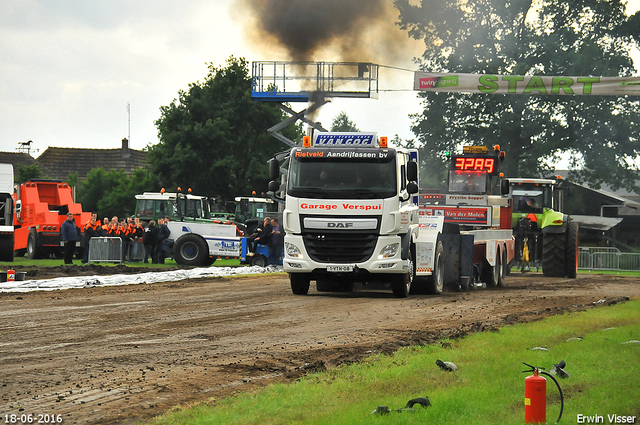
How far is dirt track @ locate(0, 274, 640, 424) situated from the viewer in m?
7.57

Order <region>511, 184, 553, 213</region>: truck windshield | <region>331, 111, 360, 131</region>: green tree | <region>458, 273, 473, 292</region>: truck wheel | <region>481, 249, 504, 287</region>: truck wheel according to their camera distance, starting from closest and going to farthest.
→ <region>458, 273, 473, 292</region>: truck wheel → <region>481, 249, 504, 287</region>: truck wheel → <region>511, 184, 553, 213</region>: truck windshield → <region>331, 111, 360, 131</region>: green tree

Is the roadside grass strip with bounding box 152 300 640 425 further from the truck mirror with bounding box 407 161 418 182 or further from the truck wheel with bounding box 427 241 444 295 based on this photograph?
the truck wheel with bounding box 427 241 444 295

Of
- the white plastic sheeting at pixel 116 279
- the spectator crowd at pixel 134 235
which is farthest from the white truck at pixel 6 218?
the white plastic sheeting at pixel 116 279

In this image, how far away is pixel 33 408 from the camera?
22.4 feet

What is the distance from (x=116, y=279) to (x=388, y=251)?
8009mm

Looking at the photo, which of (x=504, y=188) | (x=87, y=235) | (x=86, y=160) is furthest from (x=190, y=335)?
(x=86, y=160)

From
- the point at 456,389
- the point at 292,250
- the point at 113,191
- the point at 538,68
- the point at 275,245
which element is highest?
the point at 538,68

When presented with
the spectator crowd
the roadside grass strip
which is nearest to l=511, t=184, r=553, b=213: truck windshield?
the spectator crowd

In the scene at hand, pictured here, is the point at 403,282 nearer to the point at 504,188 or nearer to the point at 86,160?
the point at 504,188

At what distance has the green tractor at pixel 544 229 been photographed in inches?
1075

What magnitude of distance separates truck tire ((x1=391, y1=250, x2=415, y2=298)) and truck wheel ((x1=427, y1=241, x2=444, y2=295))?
829 millimetres

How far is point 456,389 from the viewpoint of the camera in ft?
25.7

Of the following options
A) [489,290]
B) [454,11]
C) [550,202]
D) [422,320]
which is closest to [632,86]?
[550,202]

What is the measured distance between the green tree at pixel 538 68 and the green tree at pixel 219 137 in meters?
11.2
